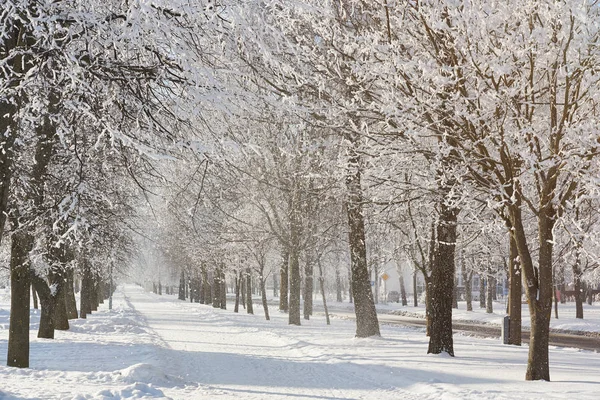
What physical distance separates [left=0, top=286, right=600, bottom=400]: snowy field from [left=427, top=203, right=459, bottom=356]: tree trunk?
0.46 metres

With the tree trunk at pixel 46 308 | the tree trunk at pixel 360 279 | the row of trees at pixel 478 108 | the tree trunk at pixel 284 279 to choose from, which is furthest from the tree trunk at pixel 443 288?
the tree trunk at pixel 284 279

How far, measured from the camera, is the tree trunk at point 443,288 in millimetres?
13477

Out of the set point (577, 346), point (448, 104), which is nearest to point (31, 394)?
point (448, 104)

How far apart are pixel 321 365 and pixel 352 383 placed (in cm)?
255

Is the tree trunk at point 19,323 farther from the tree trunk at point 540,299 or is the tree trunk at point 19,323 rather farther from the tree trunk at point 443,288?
the tree trunk at point 540,299

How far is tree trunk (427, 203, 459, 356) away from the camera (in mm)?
13477

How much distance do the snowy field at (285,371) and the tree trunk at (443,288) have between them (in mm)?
464

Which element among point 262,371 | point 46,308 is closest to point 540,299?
point 262,371

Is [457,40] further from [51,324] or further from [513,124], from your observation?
[51,324]

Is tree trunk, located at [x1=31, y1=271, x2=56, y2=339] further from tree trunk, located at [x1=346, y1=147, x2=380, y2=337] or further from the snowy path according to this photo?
tree trunk, located at [x1=346, y1=147, x2=380, y2=337]

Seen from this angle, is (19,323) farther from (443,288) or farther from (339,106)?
(443,288)

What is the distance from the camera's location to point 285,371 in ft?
40.7

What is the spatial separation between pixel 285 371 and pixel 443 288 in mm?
4121

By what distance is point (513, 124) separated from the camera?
9789mm
